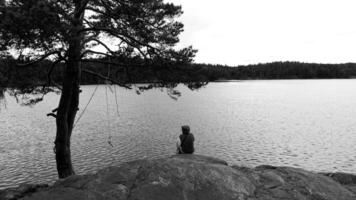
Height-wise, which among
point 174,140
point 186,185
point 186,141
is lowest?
point 174,140

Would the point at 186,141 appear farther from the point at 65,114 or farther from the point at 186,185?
the point at 186,185

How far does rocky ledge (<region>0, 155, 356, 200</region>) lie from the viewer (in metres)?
6.48

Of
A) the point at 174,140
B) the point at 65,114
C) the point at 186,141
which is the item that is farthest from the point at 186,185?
the point at 174,140

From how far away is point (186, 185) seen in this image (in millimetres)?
6668

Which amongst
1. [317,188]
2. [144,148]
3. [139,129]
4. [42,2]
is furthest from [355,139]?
[42,2]

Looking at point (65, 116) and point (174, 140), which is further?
point (174, 140)

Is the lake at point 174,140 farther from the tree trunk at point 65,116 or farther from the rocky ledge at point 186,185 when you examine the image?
the rocky ledge at point 186,185

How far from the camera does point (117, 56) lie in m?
12.3

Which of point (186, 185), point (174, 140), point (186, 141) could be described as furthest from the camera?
point (174, 140)

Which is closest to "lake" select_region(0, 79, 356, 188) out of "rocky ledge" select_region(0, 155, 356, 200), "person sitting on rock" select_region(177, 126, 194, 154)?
"person sitting on rock" select_region(177, 126, 194, 154)

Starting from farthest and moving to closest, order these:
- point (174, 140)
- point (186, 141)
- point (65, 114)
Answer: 1. point (174, 140)
2. point (186, 141)
3. point (65, 114)

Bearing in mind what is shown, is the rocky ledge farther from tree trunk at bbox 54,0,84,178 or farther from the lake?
the lake

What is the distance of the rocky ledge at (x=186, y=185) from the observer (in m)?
6.48

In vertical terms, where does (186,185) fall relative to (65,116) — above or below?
below
